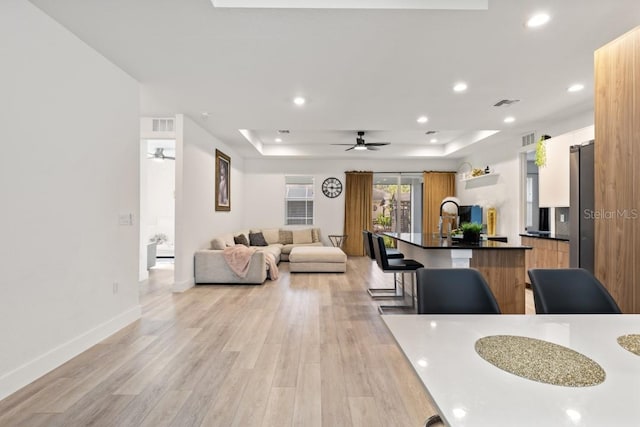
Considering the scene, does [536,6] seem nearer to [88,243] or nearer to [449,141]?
[88,243]

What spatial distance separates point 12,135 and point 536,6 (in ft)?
11.9

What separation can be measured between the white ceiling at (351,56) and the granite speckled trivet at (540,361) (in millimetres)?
2218

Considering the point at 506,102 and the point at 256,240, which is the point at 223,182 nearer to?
the point at 256,240

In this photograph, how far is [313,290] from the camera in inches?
199

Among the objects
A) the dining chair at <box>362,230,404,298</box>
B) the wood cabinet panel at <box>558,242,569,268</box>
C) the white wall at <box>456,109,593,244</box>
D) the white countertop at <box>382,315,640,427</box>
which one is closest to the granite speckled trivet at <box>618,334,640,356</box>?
the white countertop at <box>382,315,640,427</box>

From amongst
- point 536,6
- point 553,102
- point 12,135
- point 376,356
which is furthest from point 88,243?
point 553,102

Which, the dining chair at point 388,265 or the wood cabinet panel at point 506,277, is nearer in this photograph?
the wood cabinet panel at point 506,277

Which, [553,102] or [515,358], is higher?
[553,102]

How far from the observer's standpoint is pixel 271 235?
8367 mm

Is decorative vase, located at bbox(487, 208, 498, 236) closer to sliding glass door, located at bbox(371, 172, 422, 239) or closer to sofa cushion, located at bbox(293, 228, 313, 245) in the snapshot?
sliding glass door, located at bbox(371, 172, 422, 239)

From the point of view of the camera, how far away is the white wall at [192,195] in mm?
4879

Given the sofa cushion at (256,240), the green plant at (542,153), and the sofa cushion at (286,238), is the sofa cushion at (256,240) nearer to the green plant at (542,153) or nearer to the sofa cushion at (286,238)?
the sofa cushion at (286,238)

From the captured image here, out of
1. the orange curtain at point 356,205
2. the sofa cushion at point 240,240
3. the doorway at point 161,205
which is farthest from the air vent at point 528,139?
the doorway at point 161,205

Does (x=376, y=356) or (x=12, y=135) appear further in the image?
(x=376, y=356)
